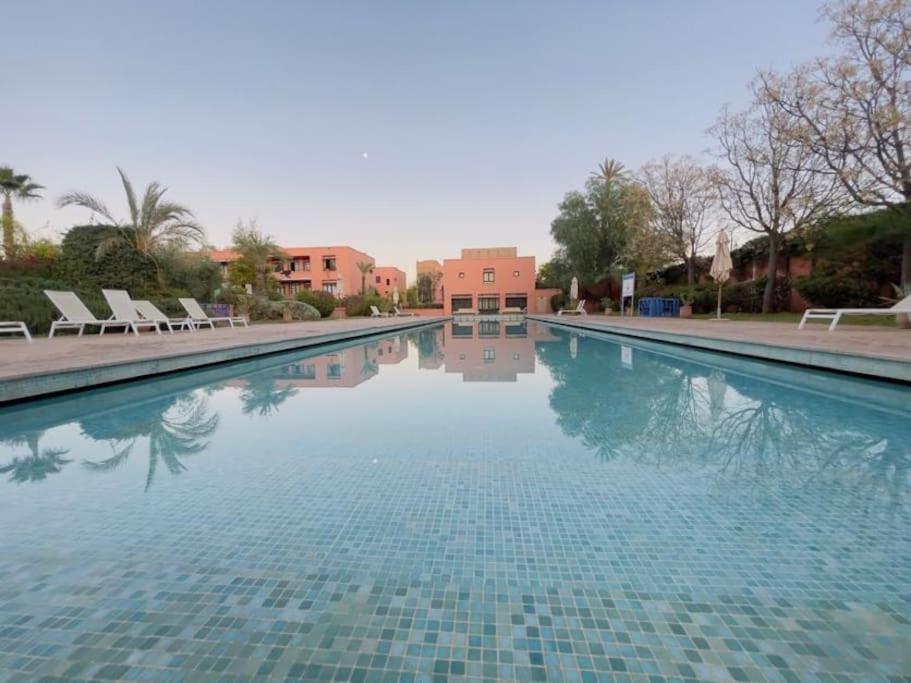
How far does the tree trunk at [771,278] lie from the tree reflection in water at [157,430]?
1604 cm

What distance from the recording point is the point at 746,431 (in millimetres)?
2910

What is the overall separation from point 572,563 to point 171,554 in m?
1.46

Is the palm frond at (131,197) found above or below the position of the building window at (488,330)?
above

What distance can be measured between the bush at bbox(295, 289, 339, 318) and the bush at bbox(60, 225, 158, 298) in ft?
27.1

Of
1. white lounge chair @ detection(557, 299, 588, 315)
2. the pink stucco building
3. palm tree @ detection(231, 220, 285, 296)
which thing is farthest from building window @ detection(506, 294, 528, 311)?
palm tree @ detection(231, 220, 285, 296)

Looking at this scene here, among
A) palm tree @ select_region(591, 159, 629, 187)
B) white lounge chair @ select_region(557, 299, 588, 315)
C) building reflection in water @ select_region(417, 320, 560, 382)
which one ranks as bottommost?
building reflection in water @ select_region(417, 320, 560, 382)

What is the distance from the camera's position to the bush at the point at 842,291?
11273mm

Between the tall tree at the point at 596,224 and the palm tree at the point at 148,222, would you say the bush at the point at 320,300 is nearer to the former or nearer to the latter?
the palm tree at the point at 148,222

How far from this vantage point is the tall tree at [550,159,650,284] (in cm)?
2195

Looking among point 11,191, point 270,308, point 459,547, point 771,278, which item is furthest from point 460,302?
point 459,547

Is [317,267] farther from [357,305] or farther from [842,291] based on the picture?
[842,291]

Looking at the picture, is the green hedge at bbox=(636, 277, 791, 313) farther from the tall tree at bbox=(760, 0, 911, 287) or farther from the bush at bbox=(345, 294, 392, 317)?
the bush at bbox=(345, 294, 392, 317)

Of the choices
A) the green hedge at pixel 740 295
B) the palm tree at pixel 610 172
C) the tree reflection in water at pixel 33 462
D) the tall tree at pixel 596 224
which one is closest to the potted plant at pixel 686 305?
the green hedge at pixel 740 295

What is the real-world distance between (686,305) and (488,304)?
58.8 feet
